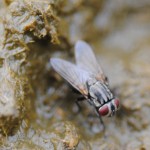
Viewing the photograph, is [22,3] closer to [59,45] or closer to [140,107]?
[59,45]

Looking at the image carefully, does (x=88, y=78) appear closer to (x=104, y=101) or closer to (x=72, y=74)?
(x=72, y=74)

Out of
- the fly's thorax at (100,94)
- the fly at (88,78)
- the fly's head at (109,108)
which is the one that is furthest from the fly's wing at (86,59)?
the fly's head at (109,108)

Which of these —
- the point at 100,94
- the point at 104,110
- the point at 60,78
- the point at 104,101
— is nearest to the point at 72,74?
the point at 60,78

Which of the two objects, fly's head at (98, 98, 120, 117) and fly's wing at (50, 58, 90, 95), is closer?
fly's head at (98, 98, 120, 117)

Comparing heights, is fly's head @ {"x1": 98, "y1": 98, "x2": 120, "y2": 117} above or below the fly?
below

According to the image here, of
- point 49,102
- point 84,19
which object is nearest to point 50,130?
point 49,102

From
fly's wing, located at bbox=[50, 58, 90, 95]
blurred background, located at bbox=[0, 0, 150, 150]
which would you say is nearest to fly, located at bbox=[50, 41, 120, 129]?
fly's wing, located at bbox=[50, 58, 90, 95]

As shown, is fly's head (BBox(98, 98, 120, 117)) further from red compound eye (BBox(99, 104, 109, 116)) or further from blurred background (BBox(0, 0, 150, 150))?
blurred background (BBox(0, 0, 150, 150))
